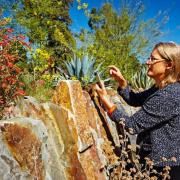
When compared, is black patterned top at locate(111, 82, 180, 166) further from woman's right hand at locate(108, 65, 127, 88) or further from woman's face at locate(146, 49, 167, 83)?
woman's right hand at locate(108, 65, 127, 88)

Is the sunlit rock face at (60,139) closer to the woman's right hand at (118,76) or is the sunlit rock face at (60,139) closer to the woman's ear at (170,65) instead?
the woman's right hand at (118,76)

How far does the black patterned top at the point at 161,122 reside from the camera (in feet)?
10.5

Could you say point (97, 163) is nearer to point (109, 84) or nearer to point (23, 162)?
point (23, 162)

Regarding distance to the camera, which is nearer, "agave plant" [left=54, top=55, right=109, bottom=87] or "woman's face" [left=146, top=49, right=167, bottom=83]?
"woman's face" [left=146, top=49, right=167, bottom=83]

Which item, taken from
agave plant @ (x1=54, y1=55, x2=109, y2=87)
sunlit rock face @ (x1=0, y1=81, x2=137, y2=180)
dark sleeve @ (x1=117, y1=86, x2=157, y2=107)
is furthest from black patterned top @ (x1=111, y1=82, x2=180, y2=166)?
agave plant @ (x1=54, y1=55, x2=109, y2=87)

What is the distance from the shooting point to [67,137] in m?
4.24

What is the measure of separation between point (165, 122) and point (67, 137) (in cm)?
129

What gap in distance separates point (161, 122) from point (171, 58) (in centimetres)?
53

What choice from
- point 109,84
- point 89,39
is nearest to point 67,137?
point 109,84

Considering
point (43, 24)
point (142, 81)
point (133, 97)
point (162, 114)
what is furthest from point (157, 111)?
point (43, 24)

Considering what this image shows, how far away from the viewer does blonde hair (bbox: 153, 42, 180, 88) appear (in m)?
3.36

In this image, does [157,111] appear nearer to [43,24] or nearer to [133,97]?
[133,97]

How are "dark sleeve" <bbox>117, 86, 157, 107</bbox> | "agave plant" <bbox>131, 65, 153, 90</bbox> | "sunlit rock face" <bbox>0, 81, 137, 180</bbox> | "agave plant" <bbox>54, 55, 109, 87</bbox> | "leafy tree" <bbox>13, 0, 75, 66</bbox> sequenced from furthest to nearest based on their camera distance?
"leafy tree" <bbox>13, 0, 75, 66</bbox>, "agave plant" <bbox>131, 65, 153, 90</bbox>, "agave plant" <bbox>54, 55, 109, 87</bbox>, "dark sleeve" <bbox>117, 86, 157, 107</bbox>, "sunlit rock face" <bbox>0, 81, 137, 180</bbox>

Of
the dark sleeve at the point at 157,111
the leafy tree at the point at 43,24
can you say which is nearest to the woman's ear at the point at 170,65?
the dark sleeve at the point at 157,111
